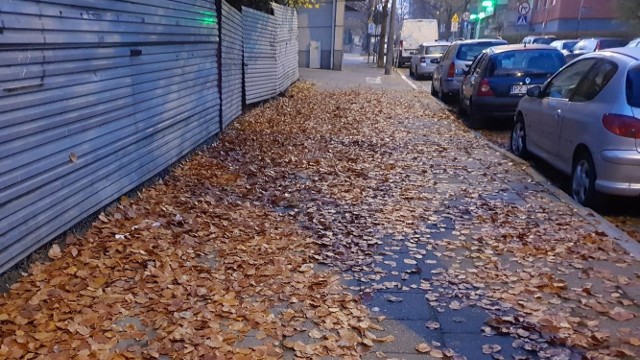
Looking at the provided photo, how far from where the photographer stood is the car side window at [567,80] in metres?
7.30

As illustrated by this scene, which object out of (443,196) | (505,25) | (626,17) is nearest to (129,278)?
(443,196)

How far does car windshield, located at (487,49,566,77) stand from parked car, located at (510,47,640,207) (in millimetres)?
3533

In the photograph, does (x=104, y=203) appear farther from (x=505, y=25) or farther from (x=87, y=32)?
(x=505, y=25)

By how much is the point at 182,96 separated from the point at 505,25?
6671 cm

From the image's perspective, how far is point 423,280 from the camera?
457cm

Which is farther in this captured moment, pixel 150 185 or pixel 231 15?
pixel 231 15

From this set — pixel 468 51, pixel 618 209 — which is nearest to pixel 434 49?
pixel 468 51

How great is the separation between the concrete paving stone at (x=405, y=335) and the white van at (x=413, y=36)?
37921mm

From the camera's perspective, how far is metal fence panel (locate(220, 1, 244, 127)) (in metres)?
10.8

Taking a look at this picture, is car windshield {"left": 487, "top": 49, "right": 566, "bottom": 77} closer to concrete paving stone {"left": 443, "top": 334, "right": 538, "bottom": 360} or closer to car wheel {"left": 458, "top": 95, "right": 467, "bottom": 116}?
car wheel {"left": 458, "top": 95, "right": 467, "bottom": 116}

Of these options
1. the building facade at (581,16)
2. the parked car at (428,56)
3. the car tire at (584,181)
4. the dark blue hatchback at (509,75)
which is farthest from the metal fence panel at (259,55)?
the building facade at (581,16)

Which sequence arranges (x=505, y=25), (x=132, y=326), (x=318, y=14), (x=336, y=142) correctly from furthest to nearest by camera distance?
(x=505, y=25)
(x=318, y=14)
(x=336, y=142)
(x=132, y=326)

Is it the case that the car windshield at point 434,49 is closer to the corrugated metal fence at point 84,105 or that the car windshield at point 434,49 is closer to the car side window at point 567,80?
the car side window at point 567,80

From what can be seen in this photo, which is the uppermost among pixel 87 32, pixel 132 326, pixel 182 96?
pixel 87 32
